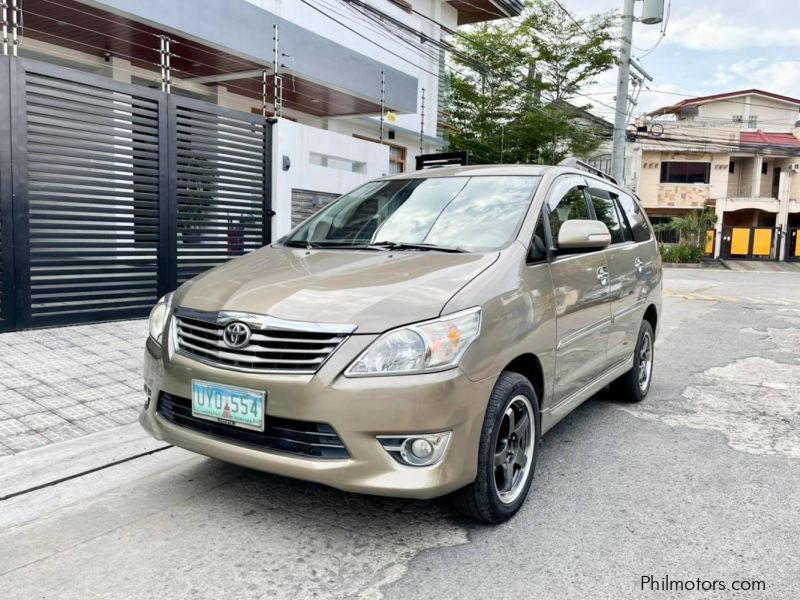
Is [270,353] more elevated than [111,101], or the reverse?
[111,101]

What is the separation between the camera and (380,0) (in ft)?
52.0

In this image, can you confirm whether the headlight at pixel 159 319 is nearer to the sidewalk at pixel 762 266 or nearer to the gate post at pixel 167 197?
the gate post at pixel 167 197

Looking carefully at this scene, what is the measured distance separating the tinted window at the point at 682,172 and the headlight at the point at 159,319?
37.7 metres

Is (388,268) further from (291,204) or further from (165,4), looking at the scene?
(165,4)

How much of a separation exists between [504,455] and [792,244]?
3324 centimetres

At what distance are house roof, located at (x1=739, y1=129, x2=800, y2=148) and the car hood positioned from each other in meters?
39.1

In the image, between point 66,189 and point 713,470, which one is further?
point 66,189

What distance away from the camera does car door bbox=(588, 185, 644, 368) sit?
172 inches

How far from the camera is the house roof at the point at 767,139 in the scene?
36250 mm

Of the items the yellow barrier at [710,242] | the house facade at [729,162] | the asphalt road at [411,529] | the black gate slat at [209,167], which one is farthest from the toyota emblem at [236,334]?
the house facade at [729,162]

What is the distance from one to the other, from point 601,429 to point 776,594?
81.2 inches

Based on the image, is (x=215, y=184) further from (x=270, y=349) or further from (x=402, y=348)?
(x=402, y=348)

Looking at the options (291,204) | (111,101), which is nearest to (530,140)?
(291,204)

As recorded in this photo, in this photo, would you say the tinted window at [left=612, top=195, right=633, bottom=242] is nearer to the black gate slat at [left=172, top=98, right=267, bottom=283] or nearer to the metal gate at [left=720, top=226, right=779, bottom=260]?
the black gate slat at [left=172, top=98, right=267, bottom=283]
